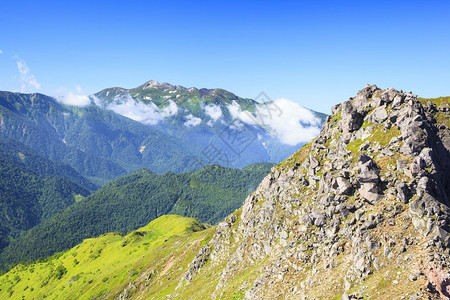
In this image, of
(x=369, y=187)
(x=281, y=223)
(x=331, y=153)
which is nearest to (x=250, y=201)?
(x=281, y=223)

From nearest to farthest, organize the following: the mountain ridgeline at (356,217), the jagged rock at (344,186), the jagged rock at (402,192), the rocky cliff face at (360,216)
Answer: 1. the rocky cliff face at (360,216)
2. the mountain ridgeline at (356,217)
3. the jagged rock at (402,192)
4. the jagged rock at (344,186)

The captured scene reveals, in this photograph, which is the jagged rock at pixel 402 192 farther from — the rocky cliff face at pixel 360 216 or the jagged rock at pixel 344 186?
the jagged rock at pixel 344 186

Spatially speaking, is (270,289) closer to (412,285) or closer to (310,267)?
(310,267)

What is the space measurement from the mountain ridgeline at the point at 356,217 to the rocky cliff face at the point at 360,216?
18 centimetres

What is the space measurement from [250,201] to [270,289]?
136 ft

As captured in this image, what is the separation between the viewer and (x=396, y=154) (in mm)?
58344

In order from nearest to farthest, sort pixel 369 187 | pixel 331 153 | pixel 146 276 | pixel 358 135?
pixel 369 187
pixel 358 135
pixel 331 153
pixel 146 276

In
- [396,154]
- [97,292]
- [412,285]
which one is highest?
[396,154]

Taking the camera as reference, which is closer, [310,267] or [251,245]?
[310,267]

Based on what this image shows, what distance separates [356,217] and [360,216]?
692mm

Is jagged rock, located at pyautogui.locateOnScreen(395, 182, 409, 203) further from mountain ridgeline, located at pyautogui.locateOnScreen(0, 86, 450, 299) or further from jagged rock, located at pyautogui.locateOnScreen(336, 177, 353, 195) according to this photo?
jagged rock, located at pyautogui.locateOnScreen(336, 177, 353, 195)

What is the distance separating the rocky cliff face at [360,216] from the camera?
45.4 m

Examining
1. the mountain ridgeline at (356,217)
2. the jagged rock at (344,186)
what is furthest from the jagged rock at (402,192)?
the jagged rock at (344,186)

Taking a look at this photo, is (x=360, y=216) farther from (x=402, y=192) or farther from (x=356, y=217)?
(x=402, y=192)
